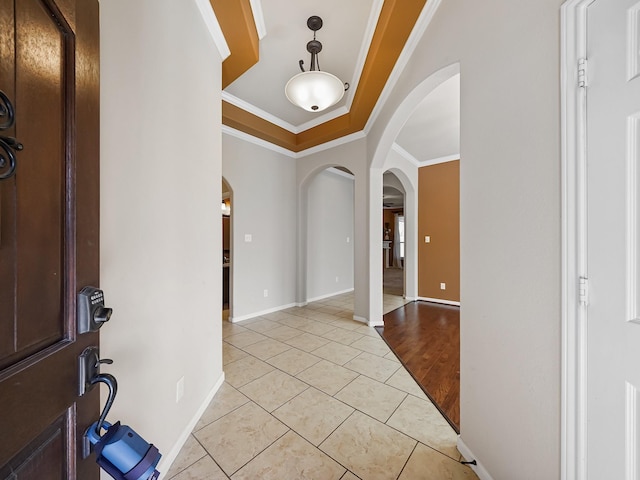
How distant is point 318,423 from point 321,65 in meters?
3.12

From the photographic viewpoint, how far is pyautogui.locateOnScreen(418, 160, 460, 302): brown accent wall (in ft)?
15.3

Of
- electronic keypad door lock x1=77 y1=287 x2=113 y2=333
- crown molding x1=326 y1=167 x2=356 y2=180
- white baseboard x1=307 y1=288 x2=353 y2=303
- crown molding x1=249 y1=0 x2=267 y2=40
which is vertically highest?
crown molding x1=249 y1=0 x2=267 y2=40

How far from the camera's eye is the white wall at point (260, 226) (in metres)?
3.60

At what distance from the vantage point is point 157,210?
3.97ft

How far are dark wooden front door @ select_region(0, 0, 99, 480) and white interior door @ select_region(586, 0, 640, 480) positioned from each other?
4.65 ft

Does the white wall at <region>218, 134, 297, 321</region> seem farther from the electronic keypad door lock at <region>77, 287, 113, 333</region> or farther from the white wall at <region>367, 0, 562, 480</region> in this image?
the electronic keypad door lock at <region>77, 287, 113, 333</region>

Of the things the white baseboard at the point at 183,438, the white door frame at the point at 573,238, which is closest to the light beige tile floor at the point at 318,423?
the white baseboard at the point at 183,438

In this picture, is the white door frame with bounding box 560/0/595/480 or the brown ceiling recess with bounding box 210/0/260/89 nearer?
the white door frame with bounding box 560/0/595/480

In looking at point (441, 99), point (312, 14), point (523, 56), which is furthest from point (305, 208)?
point (523, 56)

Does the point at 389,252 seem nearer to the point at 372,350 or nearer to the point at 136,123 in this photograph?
the point at 372,350

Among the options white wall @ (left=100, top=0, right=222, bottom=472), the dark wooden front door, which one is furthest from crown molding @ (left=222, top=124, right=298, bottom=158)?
the dark wooden front door

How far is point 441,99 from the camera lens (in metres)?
2.89

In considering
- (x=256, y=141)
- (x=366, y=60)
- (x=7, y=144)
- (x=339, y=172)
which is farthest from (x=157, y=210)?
(x=339, y=172)

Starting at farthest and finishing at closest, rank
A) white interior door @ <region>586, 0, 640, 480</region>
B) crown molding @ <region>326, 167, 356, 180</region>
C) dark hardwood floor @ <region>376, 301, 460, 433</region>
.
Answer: crown molding @ <region>326, 167, 356, 180</region> < dark hardwood floor @ <region>376, 301, 460, 433</region> < white interior door @ <region>586, 0, 640, 480</region>
